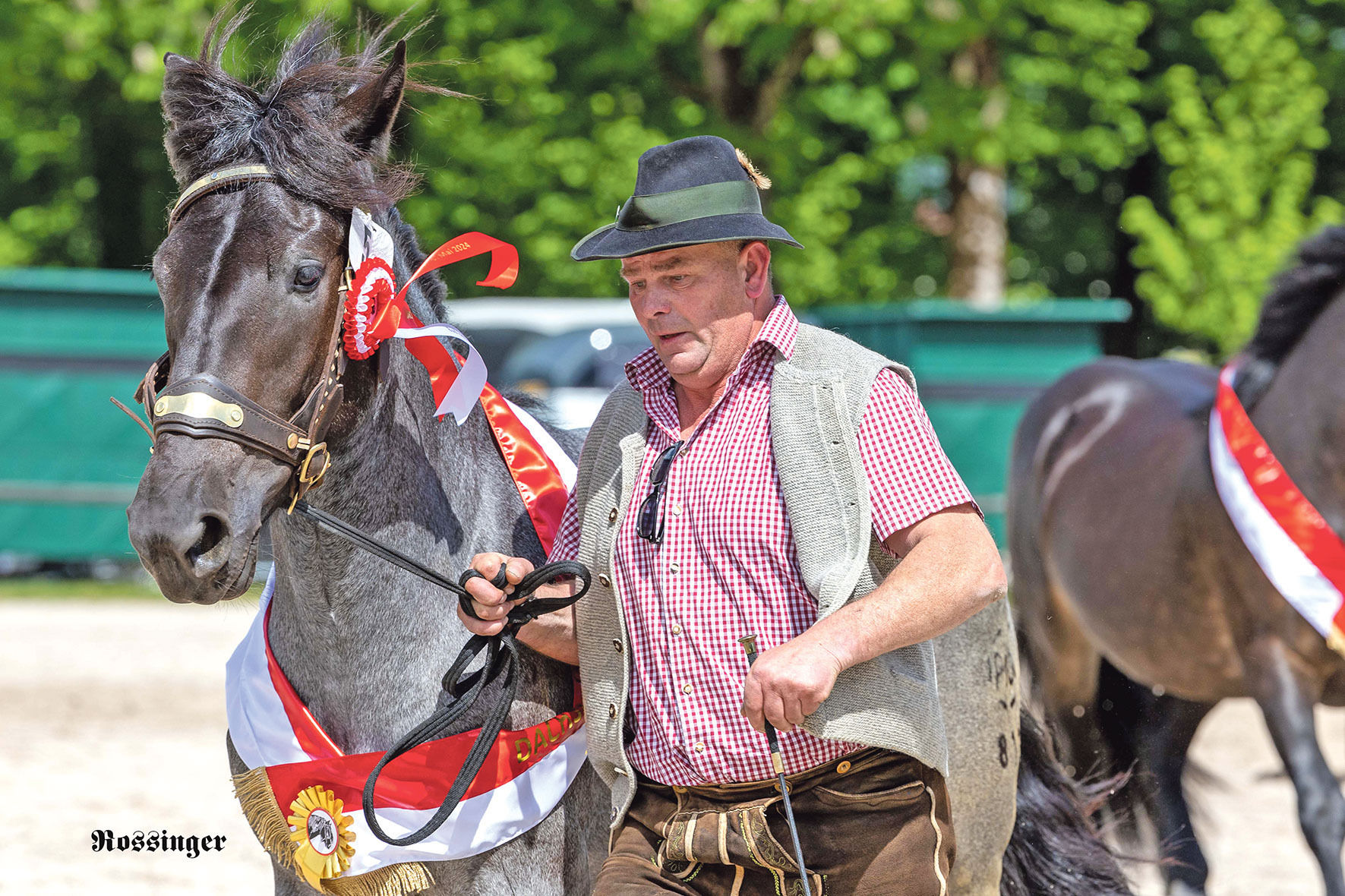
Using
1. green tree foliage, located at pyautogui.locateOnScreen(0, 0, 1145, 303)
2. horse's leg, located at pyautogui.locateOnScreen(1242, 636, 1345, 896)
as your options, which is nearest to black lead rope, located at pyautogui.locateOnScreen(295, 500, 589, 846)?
horse's leg, located at pyautogui.locateOnScreen(1242, 636, 1345, 896)

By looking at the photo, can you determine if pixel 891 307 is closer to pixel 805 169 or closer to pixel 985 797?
pixel 805 169

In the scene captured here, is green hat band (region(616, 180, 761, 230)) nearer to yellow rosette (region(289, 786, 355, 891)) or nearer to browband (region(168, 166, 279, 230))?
browband (region(168, 166, 279, 230))

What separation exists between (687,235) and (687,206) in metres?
0.07

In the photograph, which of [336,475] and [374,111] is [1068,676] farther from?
[374,111]

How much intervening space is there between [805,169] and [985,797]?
555 inches

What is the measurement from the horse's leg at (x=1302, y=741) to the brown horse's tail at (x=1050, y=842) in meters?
0.90

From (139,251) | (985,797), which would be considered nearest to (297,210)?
(985,797)

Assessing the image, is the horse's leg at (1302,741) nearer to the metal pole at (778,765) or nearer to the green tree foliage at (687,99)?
the metal pole at (778,765)

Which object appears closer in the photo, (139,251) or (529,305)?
(529,305)

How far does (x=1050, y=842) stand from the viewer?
11.8 ft

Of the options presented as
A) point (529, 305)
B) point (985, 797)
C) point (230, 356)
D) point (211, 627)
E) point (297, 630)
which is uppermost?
point (230, 356)

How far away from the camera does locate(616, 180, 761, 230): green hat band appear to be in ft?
8.10

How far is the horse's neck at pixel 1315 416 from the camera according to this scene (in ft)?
15.1

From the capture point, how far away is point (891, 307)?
14.2m
